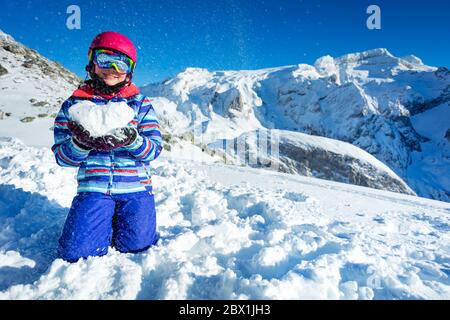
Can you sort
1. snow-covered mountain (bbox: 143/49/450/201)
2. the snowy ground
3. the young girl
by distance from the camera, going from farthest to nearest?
snow-covered mountain (bbox: 143/49/450/201) < the young girl < the snowy ground

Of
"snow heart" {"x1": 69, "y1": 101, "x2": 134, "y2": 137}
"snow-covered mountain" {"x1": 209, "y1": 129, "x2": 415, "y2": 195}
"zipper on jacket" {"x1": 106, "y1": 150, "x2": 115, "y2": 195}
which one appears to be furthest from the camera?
"snow-covered mountain" {"x1": 209, "y1": 129, "x2": 415, "y2": 195}

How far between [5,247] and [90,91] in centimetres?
140

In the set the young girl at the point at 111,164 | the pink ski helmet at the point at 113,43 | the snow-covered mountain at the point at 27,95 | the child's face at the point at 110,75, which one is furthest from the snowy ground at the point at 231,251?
the snow-covered mountain at the point at 27,95

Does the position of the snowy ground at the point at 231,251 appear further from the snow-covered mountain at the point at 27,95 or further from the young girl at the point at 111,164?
the snow-covered mountain at the point at 27,95

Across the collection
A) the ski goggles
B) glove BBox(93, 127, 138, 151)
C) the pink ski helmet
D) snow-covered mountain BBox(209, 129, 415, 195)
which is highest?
snow-covered mountain BBox(209, 129, 415, 195)

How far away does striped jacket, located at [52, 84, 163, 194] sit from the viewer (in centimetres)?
238

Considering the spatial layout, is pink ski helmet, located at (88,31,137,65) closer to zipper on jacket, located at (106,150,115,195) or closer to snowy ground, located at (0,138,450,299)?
zipper on jacket, located at (106,150,115,195)

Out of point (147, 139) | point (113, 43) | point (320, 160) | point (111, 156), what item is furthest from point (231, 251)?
point (320, 160)

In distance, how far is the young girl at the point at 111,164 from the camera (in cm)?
228

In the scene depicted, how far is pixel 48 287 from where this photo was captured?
1841 millimetres

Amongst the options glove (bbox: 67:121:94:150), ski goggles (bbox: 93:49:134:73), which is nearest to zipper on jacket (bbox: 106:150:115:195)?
glove (bbox: 67:121:94:150)

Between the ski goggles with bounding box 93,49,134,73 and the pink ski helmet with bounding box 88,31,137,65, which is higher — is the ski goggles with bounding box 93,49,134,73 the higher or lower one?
the lower one

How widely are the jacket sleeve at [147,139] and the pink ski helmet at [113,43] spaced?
1.43ft
